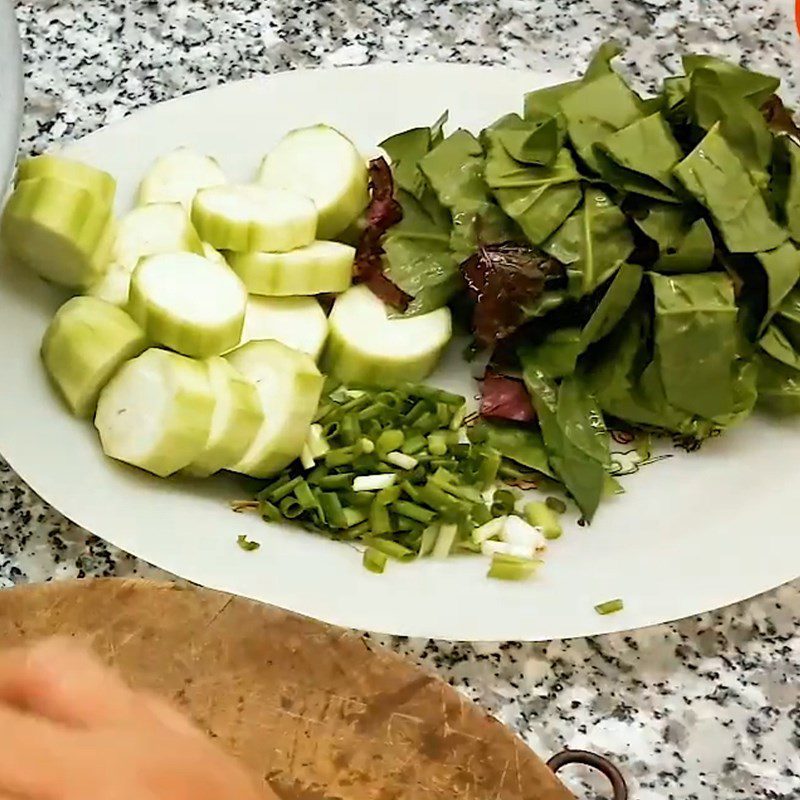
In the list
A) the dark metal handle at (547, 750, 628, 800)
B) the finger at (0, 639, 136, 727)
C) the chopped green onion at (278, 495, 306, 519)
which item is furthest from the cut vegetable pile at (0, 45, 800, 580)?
the finger at (0, 639, 136, 727)

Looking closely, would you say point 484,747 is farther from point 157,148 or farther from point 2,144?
point 157,148

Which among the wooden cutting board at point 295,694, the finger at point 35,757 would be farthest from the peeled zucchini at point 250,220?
the finger at point 35,757

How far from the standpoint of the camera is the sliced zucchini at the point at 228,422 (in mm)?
933

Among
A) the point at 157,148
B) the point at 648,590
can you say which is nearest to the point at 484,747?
the point at 648,590

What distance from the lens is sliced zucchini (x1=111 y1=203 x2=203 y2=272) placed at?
104 cm

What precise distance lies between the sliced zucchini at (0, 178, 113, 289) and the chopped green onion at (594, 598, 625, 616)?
504 millimetres

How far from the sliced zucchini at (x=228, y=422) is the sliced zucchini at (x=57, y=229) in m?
0.15

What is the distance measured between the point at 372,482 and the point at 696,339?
296 mm

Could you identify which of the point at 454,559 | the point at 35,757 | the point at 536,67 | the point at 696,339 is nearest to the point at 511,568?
the point at 454,559

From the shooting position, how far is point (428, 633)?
871 millimetres

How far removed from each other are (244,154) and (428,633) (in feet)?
1.84

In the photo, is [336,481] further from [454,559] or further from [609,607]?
[609,607]

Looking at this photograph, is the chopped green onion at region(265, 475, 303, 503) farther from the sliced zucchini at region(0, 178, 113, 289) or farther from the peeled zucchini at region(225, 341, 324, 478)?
the sliced zucchini at region(0, 178, 113, 289)

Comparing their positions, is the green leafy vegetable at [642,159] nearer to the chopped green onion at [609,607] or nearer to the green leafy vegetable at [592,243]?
the green leafy vegetable at [592,243]
